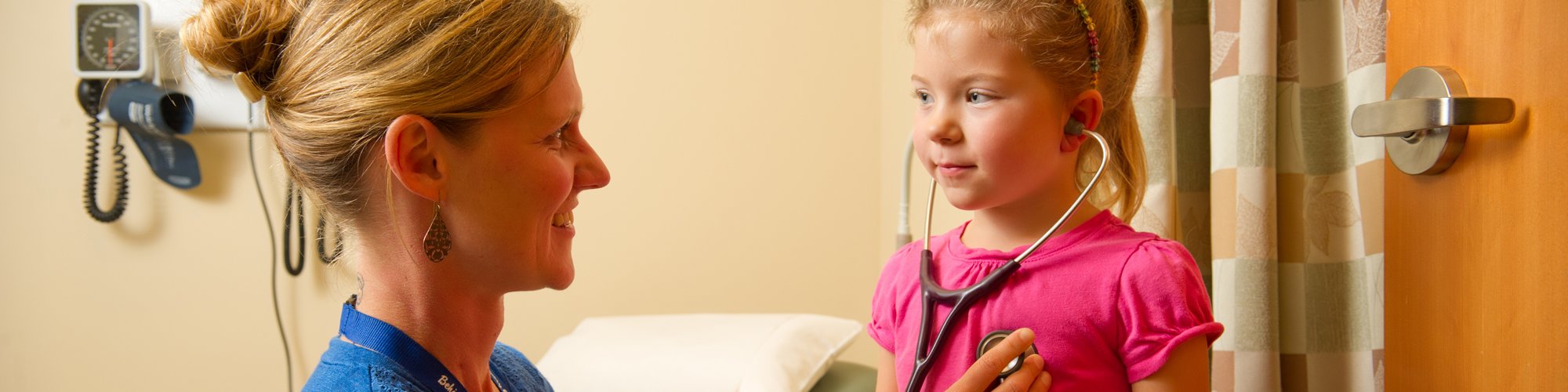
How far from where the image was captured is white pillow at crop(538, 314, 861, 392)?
166 cm

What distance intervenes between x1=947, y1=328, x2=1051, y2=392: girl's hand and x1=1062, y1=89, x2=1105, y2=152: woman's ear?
0.19 meters

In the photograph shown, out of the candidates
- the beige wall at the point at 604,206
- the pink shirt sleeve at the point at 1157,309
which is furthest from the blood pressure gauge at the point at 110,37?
the pink shirt sleeve at the point at 1157,309

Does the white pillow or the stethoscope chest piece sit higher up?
the stethoscope chest piece

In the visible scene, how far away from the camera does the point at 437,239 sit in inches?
35.3

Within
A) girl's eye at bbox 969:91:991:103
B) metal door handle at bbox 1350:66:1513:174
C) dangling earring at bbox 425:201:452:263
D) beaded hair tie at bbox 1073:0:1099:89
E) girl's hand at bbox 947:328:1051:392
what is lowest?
girl's hand at bbox 947:328:1051:392

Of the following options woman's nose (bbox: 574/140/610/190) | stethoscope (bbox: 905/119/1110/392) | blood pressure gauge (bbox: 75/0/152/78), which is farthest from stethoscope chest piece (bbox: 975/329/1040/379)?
blood pressure gauge (bbox: 75/0/152/78)

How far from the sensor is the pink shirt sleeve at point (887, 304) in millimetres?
1068

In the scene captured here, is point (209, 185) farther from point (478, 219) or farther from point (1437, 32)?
point (1437, 32)

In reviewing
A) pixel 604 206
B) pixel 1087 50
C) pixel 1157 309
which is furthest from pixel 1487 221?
pixel 604 206

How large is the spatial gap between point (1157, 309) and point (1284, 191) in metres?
0.41

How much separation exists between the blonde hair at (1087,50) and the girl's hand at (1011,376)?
24 centimetres

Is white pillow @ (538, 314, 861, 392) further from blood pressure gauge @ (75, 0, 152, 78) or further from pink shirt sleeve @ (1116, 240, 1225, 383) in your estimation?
blood pressure gauge @ (75, 0, 152, 78)

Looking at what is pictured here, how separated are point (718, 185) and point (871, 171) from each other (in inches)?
13.5

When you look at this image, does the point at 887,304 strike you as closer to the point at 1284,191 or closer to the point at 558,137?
the point at 558,137
